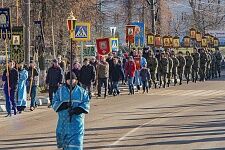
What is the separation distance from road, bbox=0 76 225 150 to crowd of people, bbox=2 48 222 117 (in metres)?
0.80

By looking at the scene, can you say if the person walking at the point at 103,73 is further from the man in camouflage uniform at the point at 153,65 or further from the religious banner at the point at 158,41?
the religious banner at the point at 158,41

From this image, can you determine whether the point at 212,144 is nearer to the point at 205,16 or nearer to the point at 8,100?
the point at 8,100

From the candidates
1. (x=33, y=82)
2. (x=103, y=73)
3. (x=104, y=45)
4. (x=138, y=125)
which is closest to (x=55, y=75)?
(x=33, y=82)

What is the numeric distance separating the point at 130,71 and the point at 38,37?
4.28 metres

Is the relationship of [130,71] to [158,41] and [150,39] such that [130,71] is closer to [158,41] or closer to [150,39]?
[150,39]

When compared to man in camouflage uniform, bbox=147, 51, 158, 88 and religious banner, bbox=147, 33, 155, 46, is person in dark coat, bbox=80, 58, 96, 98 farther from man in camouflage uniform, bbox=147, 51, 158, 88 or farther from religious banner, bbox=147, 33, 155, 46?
religious banner, bbox=147, 33, 155, 46

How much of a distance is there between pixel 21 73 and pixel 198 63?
15.9 meters

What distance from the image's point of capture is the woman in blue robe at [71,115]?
10609 mm

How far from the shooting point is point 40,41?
29.3 meters

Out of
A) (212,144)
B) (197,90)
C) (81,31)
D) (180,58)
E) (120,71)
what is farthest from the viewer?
(180,58)

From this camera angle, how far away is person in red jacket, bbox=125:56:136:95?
28.8m

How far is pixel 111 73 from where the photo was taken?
2848 cm

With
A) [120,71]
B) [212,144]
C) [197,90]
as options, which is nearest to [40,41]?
[120,71]

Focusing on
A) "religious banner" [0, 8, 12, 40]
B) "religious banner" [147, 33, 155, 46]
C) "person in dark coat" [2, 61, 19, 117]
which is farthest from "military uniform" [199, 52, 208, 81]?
"person in dark coat" [2, 61, 19, 117]
